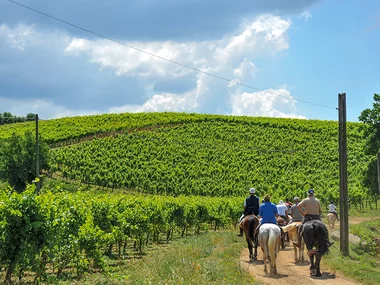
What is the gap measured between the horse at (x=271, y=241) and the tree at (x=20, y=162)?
4050 centimetres

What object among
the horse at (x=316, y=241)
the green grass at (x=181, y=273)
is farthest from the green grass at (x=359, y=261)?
the green grass at (x=181, y=273)

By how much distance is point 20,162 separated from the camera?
49062 mm

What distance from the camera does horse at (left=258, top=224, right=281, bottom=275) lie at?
12.4 m

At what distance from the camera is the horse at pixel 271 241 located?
1238 cm

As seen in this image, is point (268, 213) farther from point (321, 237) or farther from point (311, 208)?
point (321, 237)

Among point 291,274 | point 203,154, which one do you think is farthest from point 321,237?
point 203,154

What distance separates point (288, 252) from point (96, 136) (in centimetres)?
5499

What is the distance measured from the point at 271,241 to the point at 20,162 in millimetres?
42074

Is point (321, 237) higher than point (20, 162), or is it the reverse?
point (20, 162)

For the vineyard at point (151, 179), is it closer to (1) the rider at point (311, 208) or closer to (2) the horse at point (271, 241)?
(2) the horse at point (271, 241)

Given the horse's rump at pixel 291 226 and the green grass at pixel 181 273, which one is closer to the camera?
the green grass at pixel 181 273

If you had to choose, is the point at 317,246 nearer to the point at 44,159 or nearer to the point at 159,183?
the point at 159,183

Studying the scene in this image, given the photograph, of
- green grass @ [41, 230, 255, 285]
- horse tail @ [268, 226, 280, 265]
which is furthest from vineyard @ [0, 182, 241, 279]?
horse tail @ [268, 226, 280, 265]

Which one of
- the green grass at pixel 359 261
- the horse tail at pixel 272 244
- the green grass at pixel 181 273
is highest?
the horse tail at pixel 272 244
